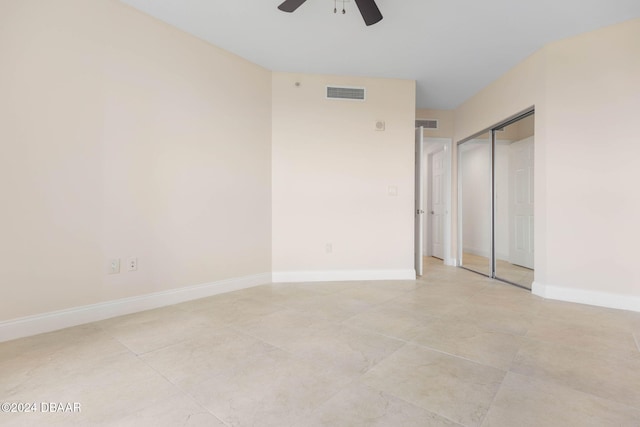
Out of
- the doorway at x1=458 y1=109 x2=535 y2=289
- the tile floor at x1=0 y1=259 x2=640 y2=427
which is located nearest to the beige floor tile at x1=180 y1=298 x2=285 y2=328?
the tile floor at x1=0 y1=259 x2=640 y2=427

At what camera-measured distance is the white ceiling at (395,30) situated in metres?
2.48

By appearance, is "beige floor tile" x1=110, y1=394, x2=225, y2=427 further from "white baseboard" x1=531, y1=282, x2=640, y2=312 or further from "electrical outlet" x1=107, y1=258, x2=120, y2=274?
"white baseboard" x1=531, y1=282, x2=640, y2=312

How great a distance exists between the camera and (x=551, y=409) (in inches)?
50.6

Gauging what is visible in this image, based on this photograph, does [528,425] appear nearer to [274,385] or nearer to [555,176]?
[274,385]

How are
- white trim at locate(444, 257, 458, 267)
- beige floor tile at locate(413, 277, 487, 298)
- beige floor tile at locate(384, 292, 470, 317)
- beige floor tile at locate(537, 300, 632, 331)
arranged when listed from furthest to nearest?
white trim at locate(444, 257, 458, 267) → beige floor tile at locate(413, 277, 487, 298) → beige floor tile at locate(384, 292, 470, 317) → beige floor tile at locate(537, 300, 632, 331)

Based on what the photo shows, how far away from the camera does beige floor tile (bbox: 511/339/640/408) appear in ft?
4.69

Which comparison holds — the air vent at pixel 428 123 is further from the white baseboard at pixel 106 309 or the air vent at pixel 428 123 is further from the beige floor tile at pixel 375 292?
the white baseboard at pixel 106 309

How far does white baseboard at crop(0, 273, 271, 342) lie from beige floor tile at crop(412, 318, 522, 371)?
6.81ft

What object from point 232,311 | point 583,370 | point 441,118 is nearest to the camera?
point 583,370

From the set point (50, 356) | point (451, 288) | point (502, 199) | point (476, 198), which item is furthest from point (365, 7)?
point (476, 198)

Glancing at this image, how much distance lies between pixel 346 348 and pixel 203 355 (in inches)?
35.2

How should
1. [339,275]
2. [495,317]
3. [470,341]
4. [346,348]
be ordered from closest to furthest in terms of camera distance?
[346,348]
[470,341]
[495,317]
[339,275]

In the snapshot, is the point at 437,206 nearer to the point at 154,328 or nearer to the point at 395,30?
the point at 395,30

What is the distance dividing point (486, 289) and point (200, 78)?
3.98 meters
